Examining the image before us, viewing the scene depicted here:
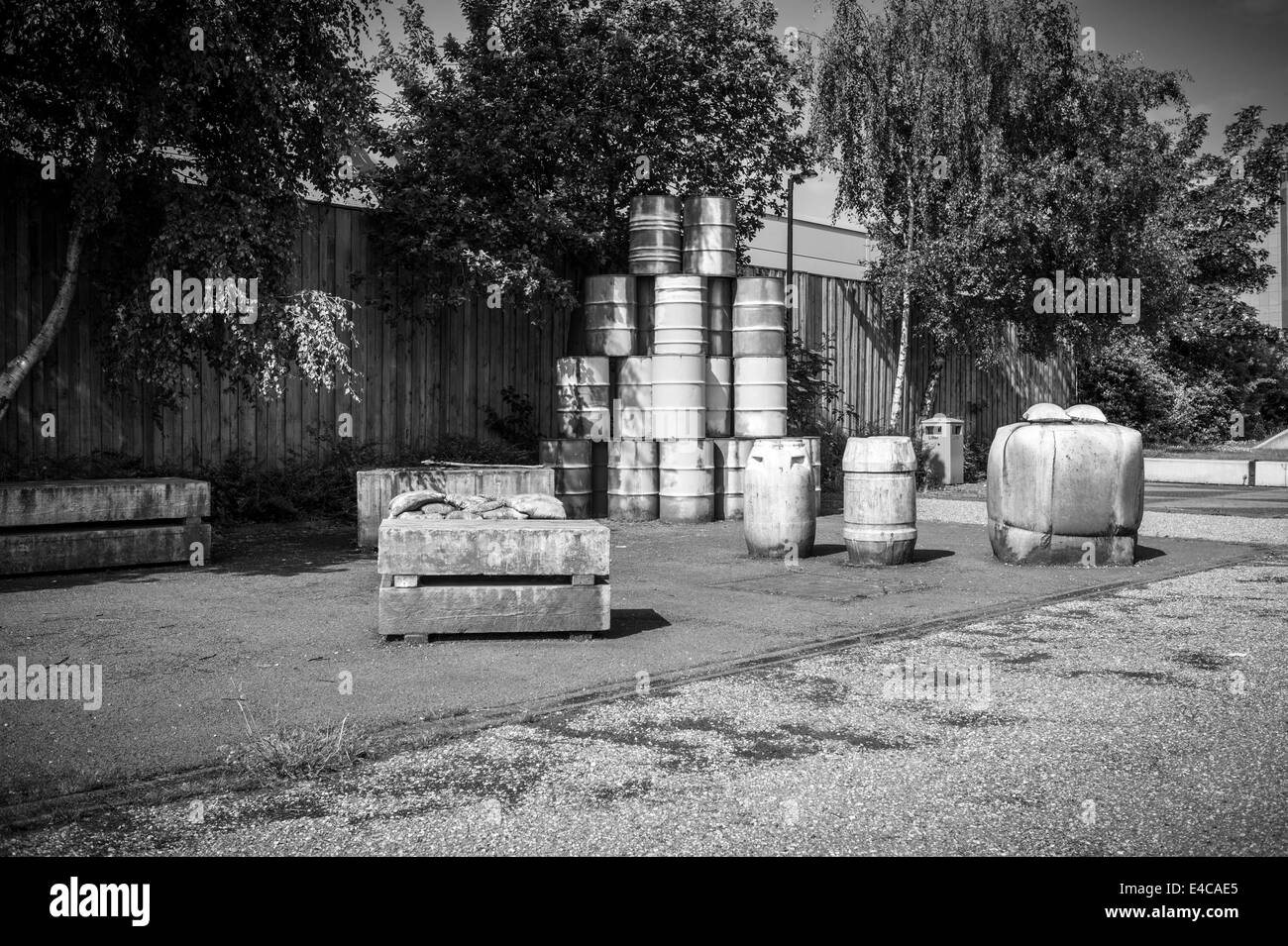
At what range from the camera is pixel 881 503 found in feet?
33.4

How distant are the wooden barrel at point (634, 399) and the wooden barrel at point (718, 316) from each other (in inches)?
37.4

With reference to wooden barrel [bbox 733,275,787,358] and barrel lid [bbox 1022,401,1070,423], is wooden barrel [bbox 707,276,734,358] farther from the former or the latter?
barrel lid [bbox 1022,401,1070,423]

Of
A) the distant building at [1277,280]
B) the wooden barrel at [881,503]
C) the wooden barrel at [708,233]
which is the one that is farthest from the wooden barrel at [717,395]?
the distant building at [1277,280]

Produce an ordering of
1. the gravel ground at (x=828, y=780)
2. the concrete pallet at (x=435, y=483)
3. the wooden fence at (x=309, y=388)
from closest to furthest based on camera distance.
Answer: the gravel ground at (x=828, y=780)
the concrete pallet at (x=435, y=483)
the wooden fence at (x=309, y=388)

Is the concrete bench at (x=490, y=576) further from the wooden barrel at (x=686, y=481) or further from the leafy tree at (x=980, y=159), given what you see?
the leafy tree at (x=980, y=159)

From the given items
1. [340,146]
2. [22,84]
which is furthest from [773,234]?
[22,84]

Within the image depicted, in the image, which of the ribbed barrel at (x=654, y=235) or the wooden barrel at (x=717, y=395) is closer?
the ribbed barrel at (x=654, y=235)

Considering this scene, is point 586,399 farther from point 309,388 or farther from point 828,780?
point 828,780

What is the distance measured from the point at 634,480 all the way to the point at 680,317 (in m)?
2.06

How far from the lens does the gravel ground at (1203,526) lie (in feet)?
39.3

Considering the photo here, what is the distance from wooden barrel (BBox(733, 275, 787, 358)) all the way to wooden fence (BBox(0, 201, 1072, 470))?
2.83 metres

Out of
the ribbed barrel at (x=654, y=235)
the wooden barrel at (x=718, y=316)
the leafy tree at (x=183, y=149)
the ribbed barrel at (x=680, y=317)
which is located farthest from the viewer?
the wooden barrel at (x=718, y=316)

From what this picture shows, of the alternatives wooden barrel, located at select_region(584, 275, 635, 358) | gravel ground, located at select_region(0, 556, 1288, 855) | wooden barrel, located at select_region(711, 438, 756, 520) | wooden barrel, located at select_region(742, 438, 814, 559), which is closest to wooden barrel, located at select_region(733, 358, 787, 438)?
wooden barrel, located at select_region(711, 438, 756, 520)

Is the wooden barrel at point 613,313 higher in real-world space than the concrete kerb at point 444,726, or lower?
higher
